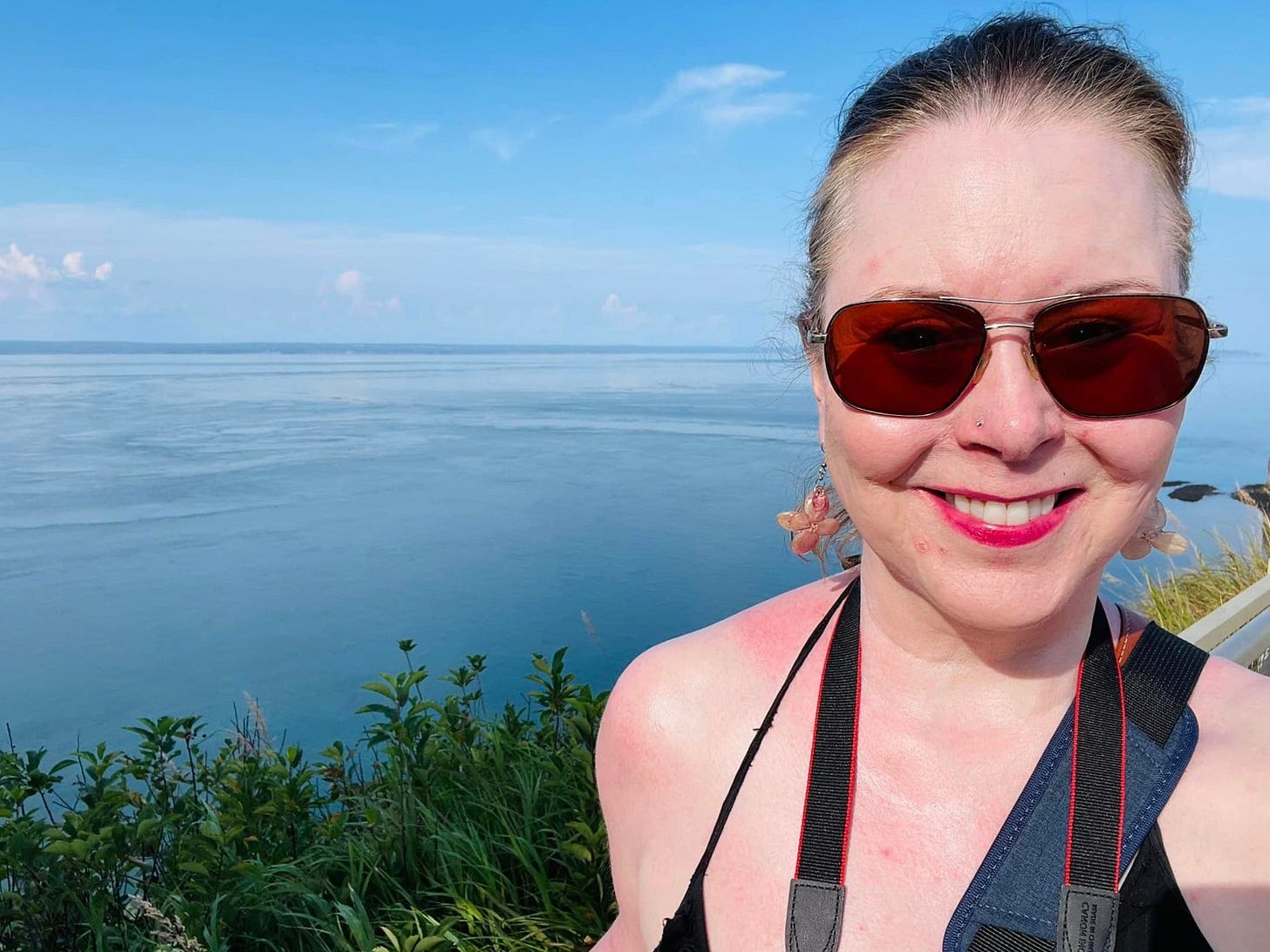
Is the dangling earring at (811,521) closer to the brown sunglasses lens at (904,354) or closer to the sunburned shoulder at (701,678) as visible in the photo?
the sunburned shoulder at (701,678)

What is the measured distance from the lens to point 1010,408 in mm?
1184

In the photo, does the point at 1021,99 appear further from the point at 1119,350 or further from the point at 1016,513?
the point at 1016,513

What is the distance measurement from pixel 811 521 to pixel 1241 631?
175cm

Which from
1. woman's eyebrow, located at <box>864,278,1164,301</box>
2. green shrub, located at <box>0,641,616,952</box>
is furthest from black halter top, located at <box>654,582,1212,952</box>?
green shrub, located at <box>0,641,616,952</box>

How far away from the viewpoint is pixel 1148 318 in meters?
1.18

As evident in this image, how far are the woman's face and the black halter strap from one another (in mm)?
159

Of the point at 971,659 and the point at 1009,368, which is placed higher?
the point at 1009,368

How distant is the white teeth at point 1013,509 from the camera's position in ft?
3.91

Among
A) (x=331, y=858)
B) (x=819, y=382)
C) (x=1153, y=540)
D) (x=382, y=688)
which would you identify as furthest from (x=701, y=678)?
(x=382, y=688)

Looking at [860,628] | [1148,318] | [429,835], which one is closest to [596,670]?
[429,835]

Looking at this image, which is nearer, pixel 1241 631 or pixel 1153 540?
pixel 1153 540

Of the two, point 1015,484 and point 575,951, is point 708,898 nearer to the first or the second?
point 1015,484

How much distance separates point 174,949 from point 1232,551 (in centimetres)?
877

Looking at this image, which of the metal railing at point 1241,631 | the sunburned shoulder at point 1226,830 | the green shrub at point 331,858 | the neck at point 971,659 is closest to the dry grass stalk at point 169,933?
the green shrub at point 331,858
